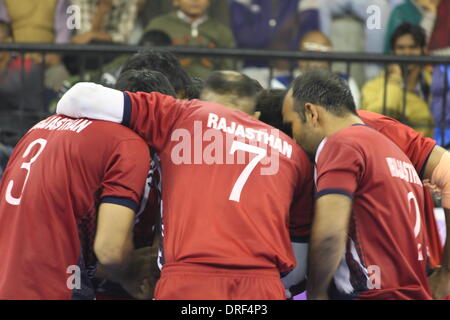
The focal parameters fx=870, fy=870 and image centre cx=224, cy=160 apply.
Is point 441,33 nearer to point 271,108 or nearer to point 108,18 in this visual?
point 108,18

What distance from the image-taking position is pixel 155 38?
6.93 m

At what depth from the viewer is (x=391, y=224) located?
12.5ft

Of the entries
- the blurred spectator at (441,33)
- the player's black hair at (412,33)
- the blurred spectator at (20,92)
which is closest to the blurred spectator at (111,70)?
the blurred spectator at (20,92)

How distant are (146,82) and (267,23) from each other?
144 inches

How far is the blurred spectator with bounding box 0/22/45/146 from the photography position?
6.37 meters

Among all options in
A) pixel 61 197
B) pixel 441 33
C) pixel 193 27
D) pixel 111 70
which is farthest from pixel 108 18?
pixel 61 197

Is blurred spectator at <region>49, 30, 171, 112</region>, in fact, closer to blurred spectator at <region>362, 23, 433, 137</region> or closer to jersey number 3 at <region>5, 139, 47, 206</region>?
blurred spectator at <region>362, 23, 433, 137</region>

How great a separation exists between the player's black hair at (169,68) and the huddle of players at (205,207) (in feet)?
2.46

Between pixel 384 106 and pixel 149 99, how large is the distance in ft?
9.94

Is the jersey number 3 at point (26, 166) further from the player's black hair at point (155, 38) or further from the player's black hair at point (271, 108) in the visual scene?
the player's black hair at point (155, 38)

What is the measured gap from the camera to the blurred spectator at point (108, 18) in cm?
746

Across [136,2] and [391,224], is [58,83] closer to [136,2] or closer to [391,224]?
[136,2]

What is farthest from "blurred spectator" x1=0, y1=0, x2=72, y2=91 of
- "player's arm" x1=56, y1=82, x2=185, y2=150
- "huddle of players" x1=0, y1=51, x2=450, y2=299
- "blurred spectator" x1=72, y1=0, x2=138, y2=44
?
"player's arm" x1=56, y1=82, x2=185, y2=150

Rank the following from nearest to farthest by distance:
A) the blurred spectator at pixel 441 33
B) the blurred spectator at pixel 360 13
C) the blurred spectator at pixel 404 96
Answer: the blurred spectator at pixel 404 96, the blurred spectator at pixel 360 13, the blurred spectator at pixel 441 33
